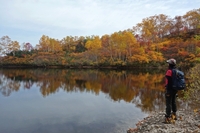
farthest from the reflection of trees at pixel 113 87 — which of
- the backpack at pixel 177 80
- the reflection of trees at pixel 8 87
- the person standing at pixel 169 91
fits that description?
the backpack at pixel 177 80

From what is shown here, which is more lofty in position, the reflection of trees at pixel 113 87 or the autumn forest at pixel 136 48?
the autumn forest at pixel 136 48

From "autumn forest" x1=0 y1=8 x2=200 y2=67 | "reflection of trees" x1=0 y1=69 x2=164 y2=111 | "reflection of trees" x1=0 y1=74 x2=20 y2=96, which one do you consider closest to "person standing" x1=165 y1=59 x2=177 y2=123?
"reflection of trees" x1=0 y1=69 x2=164 y2=111

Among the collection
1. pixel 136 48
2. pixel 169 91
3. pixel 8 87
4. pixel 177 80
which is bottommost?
pixel 8 87

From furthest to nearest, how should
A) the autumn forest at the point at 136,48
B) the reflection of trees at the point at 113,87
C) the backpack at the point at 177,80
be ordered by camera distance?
the autumn forest at the point at 136,48
the reflection of trees at the point at 113,87
the backpack at the point at 177,80

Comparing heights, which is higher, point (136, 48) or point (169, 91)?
point (136, 48)

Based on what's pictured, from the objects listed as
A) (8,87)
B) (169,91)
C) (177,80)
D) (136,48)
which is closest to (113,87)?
(8,87)

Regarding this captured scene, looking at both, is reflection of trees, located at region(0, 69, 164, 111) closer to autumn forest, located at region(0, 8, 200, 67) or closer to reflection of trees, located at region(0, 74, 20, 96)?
reflection of trees, located at region(0, 74, 20, 96)

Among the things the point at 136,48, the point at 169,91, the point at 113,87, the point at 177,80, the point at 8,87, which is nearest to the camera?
the point at 177,80

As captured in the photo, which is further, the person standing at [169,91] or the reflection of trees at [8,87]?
the reflection of trees at [8,87]

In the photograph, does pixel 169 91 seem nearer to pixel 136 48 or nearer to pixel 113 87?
pixel 113 87

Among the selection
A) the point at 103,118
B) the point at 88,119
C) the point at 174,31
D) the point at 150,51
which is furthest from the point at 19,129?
the point at 174,31

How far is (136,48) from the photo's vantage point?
42.4m

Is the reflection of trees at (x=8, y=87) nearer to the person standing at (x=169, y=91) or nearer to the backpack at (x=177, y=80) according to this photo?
the person standing at (x=169, y=91)

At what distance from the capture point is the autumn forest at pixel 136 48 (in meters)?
→ 40.2
